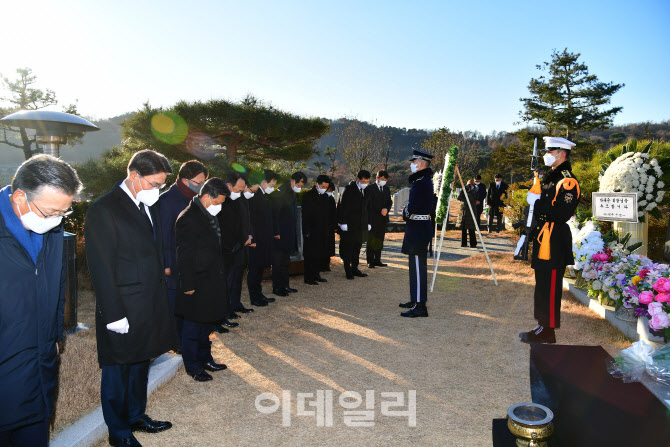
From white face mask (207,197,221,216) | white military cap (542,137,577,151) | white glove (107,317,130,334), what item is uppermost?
white military cap (542,137,577,151)

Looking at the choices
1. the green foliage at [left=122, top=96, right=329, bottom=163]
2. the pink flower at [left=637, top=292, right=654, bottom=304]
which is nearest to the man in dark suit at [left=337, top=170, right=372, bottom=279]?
the green foliage at [left=122, top=96, right=329, bottom=163]

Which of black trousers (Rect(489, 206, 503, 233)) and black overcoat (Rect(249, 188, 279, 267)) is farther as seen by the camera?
black trousers (Rect(489, 206, 503, 233))

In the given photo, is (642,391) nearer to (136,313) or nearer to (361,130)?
(136,313)

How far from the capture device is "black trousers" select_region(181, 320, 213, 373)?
415cm

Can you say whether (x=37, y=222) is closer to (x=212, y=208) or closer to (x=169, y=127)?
(x=212, y=208)

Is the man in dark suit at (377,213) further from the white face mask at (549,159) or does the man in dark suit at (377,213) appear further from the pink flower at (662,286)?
the pink flower at (662,286)

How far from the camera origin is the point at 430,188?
624 cm

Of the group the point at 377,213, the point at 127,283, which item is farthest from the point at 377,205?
the point at 127,283

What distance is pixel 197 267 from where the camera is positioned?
3963 millimetres

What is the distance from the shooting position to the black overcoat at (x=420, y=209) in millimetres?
6234

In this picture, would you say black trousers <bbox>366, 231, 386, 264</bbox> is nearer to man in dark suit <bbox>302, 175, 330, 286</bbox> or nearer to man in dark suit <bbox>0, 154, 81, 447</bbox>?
man in dark suit <bbox>302, 175, 330, 286</bbox>

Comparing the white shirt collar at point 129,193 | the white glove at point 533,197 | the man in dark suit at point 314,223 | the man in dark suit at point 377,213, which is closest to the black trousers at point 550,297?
the white glove at point 533,197

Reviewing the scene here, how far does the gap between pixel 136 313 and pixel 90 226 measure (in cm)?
61

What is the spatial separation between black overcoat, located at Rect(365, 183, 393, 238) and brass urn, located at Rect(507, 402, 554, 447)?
737 centimetres
